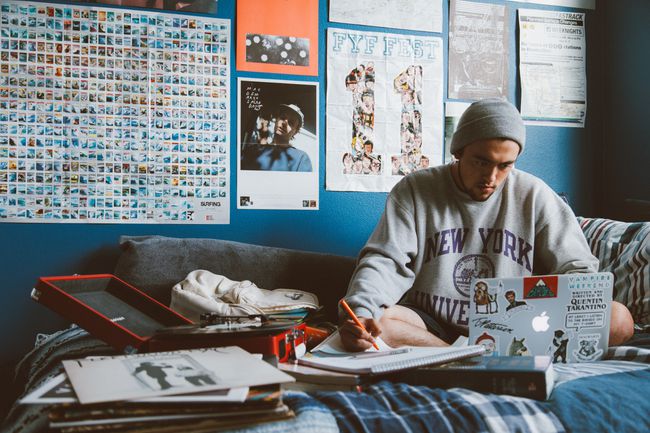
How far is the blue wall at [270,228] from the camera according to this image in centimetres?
183

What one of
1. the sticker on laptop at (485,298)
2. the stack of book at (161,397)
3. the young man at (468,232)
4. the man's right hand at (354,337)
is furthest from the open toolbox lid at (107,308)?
the sticker on laptop at (485,298)

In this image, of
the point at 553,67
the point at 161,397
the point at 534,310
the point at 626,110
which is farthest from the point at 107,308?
the point at 626,110

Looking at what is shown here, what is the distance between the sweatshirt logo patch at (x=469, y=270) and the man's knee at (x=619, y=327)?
13.9 inches

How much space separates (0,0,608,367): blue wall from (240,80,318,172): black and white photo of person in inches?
1.6

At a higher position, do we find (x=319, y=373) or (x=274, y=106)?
(x=274, y=106)

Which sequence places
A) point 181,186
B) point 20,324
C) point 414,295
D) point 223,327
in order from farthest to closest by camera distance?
1. point 181,186
2. point 20,324
3. point 414,295
4. point 223,327

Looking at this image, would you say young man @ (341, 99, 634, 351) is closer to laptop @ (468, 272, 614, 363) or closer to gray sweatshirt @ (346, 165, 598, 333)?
gray sweatshirt @ (346, 165, 598, 333)

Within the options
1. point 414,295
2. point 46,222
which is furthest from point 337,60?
point 46,222

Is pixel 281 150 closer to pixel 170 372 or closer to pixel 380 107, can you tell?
pixel 380 107

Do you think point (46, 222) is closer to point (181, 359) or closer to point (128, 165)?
point (128, 165)

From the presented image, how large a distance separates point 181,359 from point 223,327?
0.26 metres

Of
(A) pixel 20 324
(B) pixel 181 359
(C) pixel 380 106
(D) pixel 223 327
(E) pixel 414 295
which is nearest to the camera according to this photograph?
(B) pixel 181 359

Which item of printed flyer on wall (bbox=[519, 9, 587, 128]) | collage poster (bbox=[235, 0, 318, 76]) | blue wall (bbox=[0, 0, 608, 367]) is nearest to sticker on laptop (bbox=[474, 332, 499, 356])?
blue wall (bbox=[0, 0, 608, 367])

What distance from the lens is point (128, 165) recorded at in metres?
1.92
